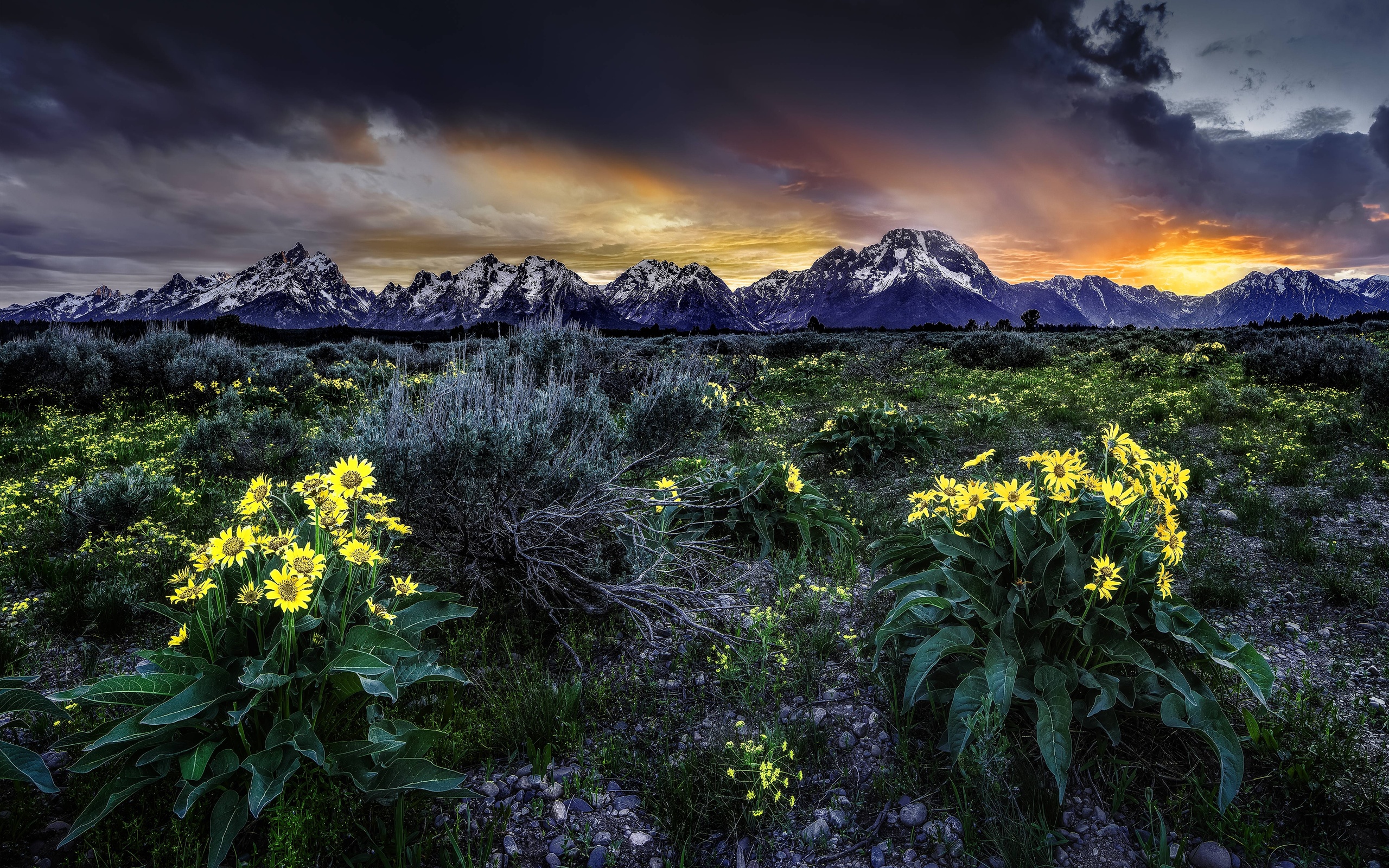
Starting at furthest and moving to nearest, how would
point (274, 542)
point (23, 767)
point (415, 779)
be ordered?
point (274, 542) → point (415, 779) → point (23, 767)

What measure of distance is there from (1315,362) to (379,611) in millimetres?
17422

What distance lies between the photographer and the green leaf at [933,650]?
249cm

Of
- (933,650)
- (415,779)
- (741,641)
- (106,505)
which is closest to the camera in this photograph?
(415,779)

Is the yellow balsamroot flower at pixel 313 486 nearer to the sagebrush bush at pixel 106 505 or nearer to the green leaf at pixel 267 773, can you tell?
the green leaf at pixel 267 773

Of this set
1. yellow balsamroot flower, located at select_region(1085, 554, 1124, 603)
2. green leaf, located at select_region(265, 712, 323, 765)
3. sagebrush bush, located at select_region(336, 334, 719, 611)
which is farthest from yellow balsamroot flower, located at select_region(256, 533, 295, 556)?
yellow balsamroot flower, located at select_region(1085, 554, 1124, 603)

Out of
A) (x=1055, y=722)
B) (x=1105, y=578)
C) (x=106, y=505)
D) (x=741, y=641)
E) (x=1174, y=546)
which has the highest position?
(x=1174, y=546)

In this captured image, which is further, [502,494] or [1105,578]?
[502,494]

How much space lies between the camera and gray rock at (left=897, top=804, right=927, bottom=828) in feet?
7.66

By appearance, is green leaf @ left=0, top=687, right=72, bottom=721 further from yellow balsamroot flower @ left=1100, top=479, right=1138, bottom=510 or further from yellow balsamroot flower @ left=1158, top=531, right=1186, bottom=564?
yellow balsamroot flower @ left=1158, top=531, right=1186, bottom=564

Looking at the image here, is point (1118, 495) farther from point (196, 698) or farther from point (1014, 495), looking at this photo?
point (196, 698)

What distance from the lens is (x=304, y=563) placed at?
2.05 m

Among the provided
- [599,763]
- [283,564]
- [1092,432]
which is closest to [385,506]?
[283,564]

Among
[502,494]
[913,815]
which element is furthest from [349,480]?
[913,815]

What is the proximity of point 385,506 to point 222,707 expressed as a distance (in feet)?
6.04
